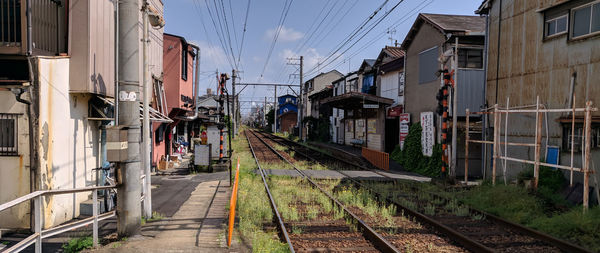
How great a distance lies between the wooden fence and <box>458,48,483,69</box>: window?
5.43 m

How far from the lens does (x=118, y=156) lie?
600cm

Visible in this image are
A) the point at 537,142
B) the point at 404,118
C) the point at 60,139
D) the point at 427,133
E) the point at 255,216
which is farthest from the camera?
the point at 404,118

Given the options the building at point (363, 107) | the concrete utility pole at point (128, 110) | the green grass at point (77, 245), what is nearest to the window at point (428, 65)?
the building at point (363, 107)

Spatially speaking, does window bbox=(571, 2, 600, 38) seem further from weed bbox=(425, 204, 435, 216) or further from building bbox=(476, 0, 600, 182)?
weed bbox=(425, 204, 435, 216)

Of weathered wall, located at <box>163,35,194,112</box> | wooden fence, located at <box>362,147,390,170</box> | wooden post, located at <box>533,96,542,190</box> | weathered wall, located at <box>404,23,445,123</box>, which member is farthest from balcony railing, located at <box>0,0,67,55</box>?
weathered wall, located at <box>404,23,445,123</box>

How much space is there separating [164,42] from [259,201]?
1116 cm

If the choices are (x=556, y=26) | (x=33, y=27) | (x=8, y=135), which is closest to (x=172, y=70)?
(x=33, y=27)

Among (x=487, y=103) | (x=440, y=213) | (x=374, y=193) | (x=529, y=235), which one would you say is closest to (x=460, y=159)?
(x=487, y=103)

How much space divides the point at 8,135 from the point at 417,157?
1593 centimetres

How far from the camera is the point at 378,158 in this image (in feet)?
62.1

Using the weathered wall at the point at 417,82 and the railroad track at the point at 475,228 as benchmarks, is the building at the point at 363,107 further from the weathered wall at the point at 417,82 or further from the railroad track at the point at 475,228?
the railroad track at the point at 475,228

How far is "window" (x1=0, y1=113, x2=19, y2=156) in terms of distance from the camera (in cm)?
703

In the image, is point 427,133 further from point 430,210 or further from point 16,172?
point 16,172

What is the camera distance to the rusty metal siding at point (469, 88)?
16.0m
